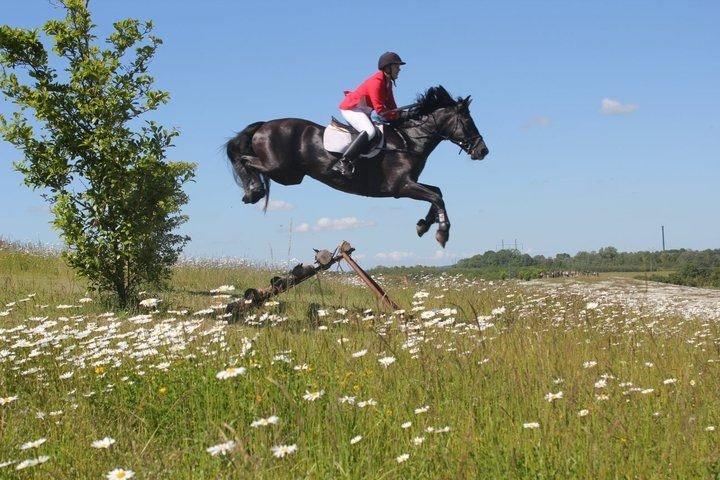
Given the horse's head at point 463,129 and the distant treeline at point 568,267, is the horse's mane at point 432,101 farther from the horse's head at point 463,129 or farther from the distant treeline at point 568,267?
the distant treeline at point 568,267

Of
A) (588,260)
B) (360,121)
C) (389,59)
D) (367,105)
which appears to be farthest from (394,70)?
(588,260)

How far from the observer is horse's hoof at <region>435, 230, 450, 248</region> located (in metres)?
11.0

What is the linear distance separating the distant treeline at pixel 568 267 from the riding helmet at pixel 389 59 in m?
8.65

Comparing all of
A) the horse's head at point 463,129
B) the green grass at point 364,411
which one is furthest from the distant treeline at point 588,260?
the green grass at point 364,411

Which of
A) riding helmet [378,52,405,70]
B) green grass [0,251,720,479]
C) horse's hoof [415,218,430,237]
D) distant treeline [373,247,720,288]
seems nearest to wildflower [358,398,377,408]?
green grass [0,251,720,479]

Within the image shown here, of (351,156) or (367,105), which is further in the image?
(367,105)

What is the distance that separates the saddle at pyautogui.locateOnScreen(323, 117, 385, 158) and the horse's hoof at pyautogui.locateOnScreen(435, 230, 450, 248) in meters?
1.61

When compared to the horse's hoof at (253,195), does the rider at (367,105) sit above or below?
above

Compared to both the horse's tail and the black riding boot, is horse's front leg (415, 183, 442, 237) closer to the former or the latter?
the black riding boot

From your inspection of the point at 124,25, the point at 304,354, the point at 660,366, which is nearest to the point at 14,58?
the point at 124,25

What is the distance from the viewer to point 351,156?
1141cm

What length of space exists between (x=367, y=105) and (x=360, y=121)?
0.34 metres

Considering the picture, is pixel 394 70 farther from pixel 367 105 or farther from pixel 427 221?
pixel 427 221

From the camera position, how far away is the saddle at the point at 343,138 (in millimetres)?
11555
